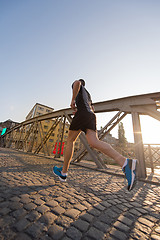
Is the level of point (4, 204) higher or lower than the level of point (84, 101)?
lower

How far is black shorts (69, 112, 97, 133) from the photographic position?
195 cm

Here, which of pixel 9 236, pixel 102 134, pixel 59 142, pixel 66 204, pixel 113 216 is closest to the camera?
pixel 9 236

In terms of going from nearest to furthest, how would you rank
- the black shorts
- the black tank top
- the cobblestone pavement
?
the cobblestone pavement < the black shorts < the black tank top

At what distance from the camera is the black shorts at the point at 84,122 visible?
6.40 ft

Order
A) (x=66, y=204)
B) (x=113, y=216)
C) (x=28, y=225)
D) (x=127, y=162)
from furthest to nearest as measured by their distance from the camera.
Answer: (x=127, y=162), (x=66, y=204), (x=113, y=216), (x=28, y=225)

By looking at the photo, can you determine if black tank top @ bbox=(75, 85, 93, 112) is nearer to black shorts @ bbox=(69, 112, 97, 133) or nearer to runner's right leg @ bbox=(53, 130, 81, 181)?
black shorts @ bbox=(69, 112, 97, 133)

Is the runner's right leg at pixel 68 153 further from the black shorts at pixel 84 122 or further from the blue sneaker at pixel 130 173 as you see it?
the blue sneaker at pixel 130 173

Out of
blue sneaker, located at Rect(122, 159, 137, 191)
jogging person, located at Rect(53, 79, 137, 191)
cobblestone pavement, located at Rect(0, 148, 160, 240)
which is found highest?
jogging person, located at Rect(53, 79, 137, 191)

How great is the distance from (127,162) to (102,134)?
2.89 metres

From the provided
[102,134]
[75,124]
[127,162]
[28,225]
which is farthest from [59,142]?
[28,225]

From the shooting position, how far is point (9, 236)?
2.48ft

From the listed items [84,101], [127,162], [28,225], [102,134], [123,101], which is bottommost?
[28,225]

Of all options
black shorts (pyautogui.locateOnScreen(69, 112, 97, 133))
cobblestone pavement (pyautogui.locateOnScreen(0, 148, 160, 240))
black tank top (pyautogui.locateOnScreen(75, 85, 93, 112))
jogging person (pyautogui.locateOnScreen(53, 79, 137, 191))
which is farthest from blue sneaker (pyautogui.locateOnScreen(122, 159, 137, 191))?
black tank top (pyautogui.locateOnScreen(75, 85, 93, 112))

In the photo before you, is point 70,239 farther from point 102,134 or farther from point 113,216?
point 102,134
